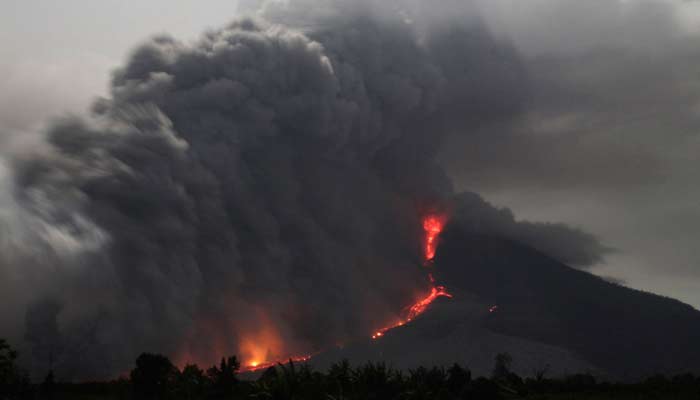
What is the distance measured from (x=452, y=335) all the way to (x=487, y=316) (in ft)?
79.6

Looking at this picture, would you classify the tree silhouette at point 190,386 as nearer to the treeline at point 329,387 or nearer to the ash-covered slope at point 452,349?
the treeline at point 329,387

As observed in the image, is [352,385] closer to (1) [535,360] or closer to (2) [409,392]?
(2) [409,392]

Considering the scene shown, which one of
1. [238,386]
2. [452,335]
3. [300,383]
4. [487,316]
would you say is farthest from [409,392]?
[487,316]

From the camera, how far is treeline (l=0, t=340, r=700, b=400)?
171 ft

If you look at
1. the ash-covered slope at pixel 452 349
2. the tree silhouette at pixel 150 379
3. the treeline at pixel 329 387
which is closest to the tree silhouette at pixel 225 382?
the treeline at pixel 329 387

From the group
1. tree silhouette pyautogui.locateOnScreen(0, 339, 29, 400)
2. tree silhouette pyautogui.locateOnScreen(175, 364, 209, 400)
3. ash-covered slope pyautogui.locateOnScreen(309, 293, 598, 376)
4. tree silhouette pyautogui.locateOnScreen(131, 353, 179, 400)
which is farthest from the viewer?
ash-covered slope pyautogui.locateOnScreen(309, 293, 598, 376)

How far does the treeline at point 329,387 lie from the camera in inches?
2051

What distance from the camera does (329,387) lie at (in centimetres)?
5356

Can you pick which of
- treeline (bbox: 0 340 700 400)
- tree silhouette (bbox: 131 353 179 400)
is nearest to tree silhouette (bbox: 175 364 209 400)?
treeline (bbox: 0 340 700 400)

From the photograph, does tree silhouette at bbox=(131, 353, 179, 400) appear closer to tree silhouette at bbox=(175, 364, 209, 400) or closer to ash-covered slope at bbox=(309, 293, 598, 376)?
tree silhouette at bbox=(175, 364, 209, 400)

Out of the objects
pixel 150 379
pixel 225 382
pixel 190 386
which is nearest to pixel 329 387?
pixel 225 382

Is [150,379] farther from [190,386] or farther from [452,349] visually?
[452,349]

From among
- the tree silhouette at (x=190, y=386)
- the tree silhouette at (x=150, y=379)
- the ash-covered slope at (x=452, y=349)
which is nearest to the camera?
the tree silhouette at (x=190, y=386)

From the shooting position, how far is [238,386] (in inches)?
2274
